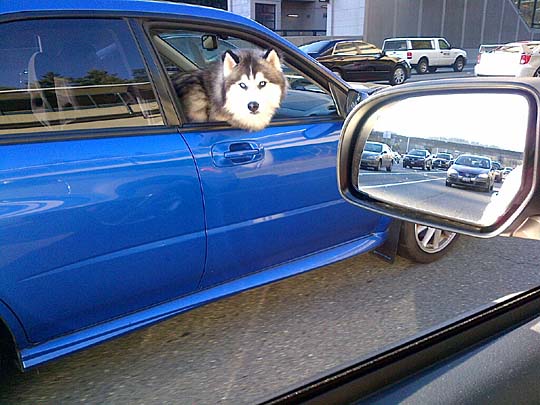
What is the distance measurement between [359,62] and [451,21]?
61.4 feet

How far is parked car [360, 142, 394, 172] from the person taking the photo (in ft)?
5.91

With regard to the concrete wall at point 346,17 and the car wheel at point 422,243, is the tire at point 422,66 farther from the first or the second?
the car wheel at point 422,243

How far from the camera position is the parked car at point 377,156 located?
70.9 inches

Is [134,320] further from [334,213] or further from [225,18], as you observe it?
[225,18]

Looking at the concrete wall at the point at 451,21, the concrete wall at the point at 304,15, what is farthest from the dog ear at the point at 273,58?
Answer: the concrete wall at the point at 304,15

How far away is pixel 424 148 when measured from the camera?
157 centimetres

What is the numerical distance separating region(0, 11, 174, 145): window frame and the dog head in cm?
41

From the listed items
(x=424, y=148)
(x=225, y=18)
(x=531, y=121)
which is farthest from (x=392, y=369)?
(x=225, y=18)

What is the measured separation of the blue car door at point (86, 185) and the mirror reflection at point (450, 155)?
932mm

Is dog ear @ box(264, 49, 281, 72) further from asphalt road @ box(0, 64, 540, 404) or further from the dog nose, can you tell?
asphalt road @ box(0, 64, 540, 404)

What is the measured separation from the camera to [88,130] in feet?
6.81

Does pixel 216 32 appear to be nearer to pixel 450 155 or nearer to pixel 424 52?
pixel 450 155

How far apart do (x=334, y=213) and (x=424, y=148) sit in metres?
1.33

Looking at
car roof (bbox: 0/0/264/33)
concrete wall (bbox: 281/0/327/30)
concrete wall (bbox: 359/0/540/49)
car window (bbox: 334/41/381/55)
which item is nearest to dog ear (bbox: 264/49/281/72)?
car roof (bbox: 0/0/264/33)
